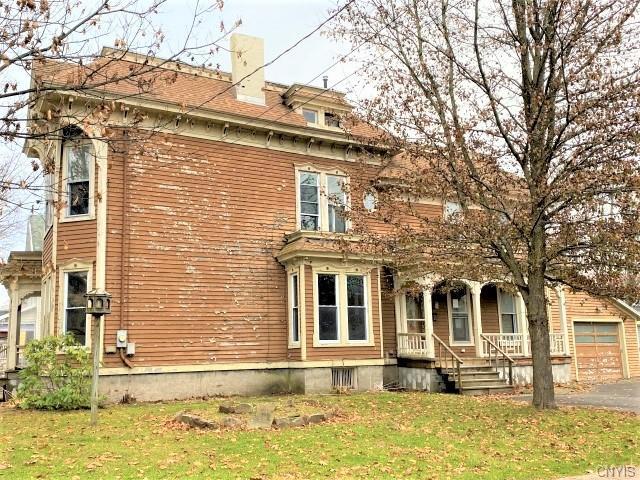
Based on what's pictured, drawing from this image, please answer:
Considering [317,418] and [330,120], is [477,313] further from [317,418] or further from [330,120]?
[317,418]

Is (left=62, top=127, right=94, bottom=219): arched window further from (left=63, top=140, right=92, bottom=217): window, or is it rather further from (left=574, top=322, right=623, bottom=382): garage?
(left=574, top=322, right=623, bottom=382): garage

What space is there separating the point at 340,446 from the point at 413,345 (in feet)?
35.0

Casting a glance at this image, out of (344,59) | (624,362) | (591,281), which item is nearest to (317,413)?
(591,281)

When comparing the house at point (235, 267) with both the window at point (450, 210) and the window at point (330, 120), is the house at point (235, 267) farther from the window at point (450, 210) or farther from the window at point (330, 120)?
the window at point (450, 210)

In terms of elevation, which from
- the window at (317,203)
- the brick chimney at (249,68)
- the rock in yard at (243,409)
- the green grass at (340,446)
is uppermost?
the brick chimney at (249,68)

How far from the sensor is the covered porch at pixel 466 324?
18944mm

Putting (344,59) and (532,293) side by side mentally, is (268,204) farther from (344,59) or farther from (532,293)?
(532,293)

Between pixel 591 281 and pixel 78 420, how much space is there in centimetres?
1086

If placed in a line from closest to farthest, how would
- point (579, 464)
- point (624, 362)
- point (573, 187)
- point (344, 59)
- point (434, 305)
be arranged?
point (579, 464), point (573, 187), point (344, 59), point (434, 305), point (624, 362)

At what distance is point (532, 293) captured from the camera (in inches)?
494

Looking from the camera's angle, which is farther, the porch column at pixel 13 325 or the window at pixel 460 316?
the window at pixel 460 316

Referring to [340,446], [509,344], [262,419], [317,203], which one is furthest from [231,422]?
[509,344]

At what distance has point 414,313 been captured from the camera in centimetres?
2059

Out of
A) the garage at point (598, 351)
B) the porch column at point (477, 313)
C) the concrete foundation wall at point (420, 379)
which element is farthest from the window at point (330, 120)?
the garage at point (598, 351)
